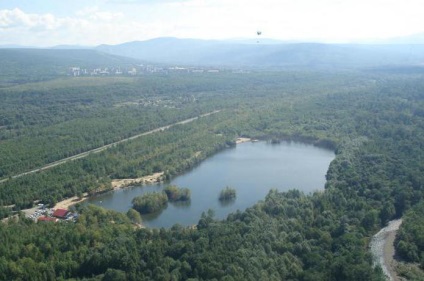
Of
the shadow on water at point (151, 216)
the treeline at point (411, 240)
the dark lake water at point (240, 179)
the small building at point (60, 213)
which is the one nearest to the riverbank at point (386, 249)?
the treeline at point (411, 240)

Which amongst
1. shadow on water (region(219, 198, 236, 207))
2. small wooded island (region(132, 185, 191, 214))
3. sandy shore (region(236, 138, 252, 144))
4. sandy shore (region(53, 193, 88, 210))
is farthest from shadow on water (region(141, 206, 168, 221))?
sandy shore (region(236, 138, 252, 144))

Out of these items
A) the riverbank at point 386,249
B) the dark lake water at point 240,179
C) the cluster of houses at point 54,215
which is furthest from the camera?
the dark lake water at point 240,179

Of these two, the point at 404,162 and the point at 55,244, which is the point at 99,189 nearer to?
the point at 55,244

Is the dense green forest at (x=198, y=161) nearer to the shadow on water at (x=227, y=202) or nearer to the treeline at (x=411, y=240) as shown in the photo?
the treeline at (x=411, y=240)

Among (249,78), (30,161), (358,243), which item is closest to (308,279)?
(358,243)

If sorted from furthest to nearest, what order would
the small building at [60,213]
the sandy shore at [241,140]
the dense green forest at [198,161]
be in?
the sandy shore at [241,140] → the small building at [60,213] → the dense green forest at [198,161]

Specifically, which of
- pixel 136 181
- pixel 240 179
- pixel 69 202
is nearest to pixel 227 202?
pixel 240 179
